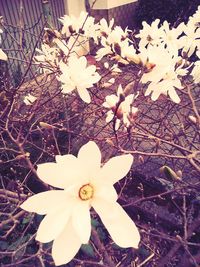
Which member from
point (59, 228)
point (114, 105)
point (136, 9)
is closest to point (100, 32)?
point (114, 105)

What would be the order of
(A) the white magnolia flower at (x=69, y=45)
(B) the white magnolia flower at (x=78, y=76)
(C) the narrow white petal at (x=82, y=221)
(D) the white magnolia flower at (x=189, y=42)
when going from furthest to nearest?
(A) the white magnolia flower at (x=69, y=45) < (D) the white magnolia flower at (x=189, y=42) < (B) the white magnolia flower at (x=78, y=76) < (C) the narrow white petal at (x=82, y=221)

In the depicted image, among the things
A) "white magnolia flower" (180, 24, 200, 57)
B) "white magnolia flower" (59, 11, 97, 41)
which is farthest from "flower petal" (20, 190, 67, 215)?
"white magnolia flower" (59, 11, 97, 41)

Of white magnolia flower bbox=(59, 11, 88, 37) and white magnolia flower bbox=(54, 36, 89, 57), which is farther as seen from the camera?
white magnolia flower bbox=(59, 11, 88, 37)

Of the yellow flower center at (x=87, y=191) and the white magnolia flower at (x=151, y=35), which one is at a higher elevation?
the yellow flower center at (x=87, y=191)

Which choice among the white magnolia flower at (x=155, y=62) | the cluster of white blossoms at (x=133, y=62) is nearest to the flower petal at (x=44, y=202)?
the cluster of white blossoms at (x=133, y=62)

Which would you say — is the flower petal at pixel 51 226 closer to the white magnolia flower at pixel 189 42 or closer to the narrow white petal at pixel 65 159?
the narrow white petal at pixel 65 159

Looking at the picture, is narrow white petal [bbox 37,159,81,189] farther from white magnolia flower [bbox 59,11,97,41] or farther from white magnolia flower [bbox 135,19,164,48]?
white magnolia flower [bbox 59,11,97,41]

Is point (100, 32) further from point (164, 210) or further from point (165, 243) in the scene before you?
point (165, 243)

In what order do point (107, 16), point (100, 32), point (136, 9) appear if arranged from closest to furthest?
point (100, 32) → point (107, 16) → point (136, 9)
